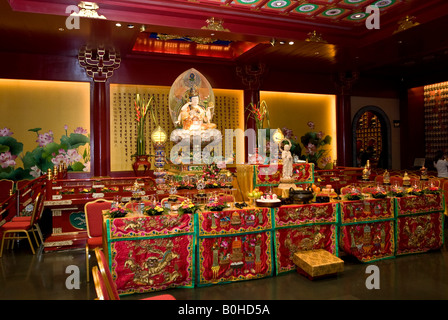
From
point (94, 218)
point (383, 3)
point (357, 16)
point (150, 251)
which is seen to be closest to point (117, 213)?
point (150, 251)

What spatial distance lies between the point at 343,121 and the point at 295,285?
7603 millimetres

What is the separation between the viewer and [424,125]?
11242 mm

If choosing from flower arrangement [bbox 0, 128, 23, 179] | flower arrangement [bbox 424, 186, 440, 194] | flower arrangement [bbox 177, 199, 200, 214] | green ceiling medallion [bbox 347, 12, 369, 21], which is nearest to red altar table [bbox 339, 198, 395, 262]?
flower arrangement [bbox 424, 186, 440, 194]

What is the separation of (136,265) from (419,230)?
3.50 meters

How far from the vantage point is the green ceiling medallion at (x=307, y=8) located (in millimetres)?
6029

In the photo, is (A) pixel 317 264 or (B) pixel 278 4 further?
(B) pixel 278 4

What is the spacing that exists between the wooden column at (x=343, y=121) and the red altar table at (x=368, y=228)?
242 inches

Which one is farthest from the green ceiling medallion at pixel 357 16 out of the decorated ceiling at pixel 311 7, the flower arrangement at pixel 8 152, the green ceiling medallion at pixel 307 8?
the flower arrangement at pixel 8 152

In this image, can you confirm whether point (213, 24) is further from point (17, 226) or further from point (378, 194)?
point (17, 226)

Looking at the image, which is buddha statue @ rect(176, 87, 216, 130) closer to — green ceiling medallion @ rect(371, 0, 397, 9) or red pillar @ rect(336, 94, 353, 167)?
green ceiling medallion @ rect(371, 0, 397, 9)

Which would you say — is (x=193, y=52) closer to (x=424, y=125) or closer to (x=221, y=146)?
(x=221, y=146)

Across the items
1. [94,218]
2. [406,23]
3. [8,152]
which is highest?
[406,23]

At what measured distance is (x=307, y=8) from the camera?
6145 mm

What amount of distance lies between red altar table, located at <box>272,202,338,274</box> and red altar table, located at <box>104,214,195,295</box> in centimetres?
95
